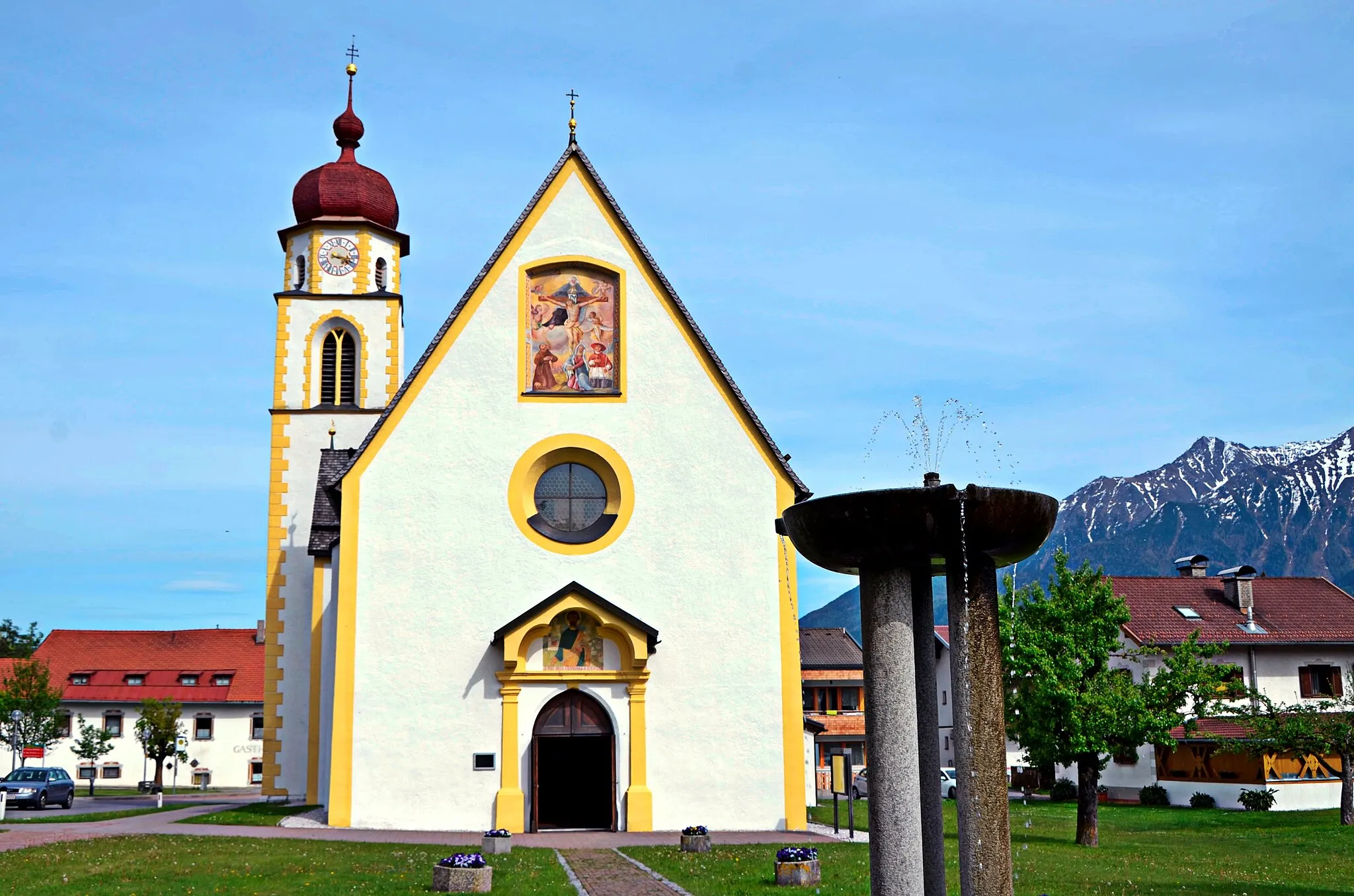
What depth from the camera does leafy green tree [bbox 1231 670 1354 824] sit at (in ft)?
106

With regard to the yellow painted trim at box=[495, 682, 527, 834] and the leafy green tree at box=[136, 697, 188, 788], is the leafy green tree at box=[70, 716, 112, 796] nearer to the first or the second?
the leafy green tree at box=[136, 697, 188, 788]

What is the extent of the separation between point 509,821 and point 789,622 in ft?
22.2

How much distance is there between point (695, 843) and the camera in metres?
19.3

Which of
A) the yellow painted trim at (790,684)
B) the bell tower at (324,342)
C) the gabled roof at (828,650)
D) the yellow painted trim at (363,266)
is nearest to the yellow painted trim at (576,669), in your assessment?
the yellow painted trim at (790,684)

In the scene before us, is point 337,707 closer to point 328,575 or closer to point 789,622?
point 328,575

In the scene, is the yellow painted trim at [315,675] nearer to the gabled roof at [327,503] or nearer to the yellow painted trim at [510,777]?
the gabled roof at [327,503]

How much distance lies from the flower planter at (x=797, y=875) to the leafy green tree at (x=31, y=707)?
4696cm

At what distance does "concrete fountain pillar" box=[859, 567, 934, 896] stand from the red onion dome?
30.2m

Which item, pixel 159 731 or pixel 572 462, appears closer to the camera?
pixel 572 462

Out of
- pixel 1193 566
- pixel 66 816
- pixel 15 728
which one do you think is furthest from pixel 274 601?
pixel 1193 566

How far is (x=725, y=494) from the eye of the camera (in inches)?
1016

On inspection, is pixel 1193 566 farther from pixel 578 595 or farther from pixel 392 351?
pixel 578 595

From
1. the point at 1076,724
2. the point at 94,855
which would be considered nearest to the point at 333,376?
the point at 94,855

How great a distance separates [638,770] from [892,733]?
46.7 ft
